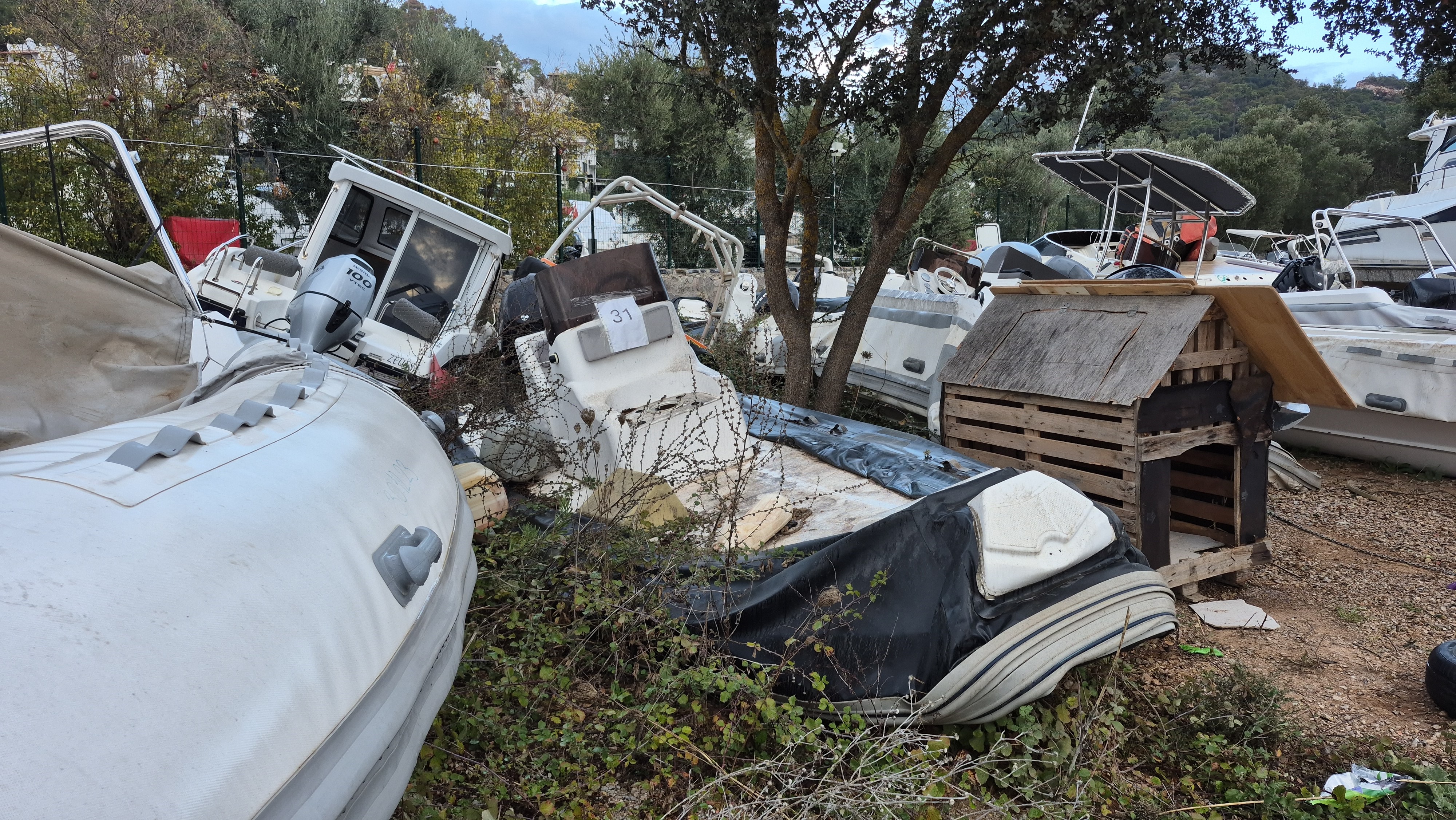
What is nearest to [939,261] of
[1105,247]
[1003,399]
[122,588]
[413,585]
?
[1105,247]

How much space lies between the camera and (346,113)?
1341 centimetres

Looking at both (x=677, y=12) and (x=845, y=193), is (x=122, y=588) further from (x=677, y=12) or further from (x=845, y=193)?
(x=845, y=193)

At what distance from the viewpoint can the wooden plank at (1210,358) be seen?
14.9ft

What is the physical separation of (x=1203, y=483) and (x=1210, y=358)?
1.06 metres

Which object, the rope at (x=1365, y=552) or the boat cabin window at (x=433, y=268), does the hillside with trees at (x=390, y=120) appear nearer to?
the boat cabin window at (x=433, y=268)

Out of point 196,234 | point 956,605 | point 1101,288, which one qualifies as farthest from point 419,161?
point 956,605

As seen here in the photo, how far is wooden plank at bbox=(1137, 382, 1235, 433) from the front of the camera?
176 inches

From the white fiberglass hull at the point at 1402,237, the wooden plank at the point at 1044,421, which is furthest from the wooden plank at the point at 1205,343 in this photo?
the white fiberglass hull at the point at 1402,237

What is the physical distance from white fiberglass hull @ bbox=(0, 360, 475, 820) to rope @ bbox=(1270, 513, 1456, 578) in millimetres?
5983

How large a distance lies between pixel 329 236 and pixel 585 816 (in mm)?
5284

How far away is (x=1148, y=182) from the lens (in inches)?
347

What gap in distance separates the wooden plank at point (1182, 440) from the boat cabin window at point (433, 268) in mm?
4915

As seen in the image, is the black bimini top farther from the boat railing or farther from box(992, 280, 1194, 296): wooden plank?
the boat railing

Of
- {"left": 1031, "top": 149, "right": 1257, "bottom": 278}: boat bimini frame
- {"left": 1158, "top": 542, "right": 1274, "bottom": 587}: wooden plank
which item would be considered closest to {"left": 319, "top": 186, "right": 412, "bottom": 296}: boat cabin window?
{"left": 1158, "top": 542, "right": 1274, "bottom": 587}: wooden plank
